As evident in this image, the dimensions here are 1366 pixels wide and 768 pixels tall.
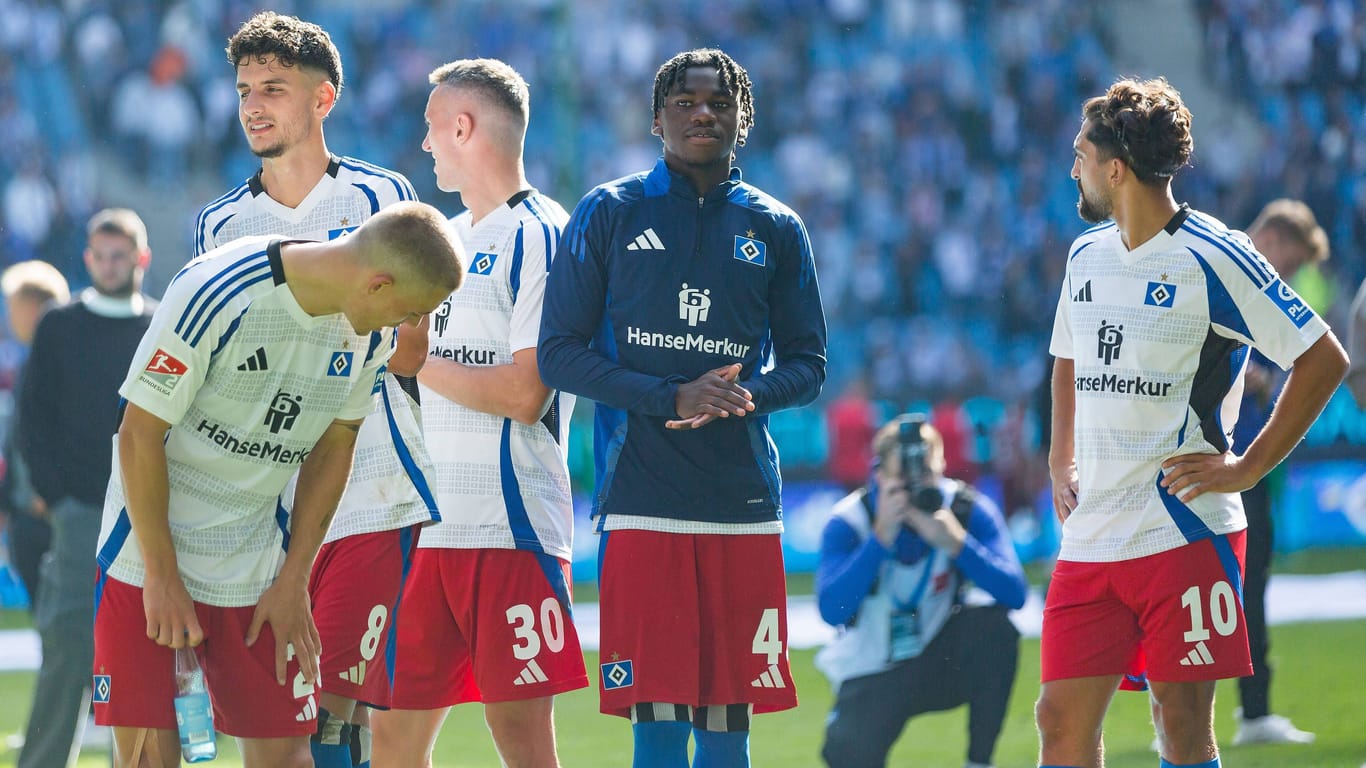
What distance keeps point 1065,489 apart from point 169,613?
2523 mm

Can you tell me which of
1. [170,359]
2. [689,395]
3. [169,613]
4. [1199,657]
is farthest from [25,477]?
[1199,657]

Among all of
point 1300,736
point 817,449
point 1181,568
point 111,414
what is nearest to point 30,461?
point 111,414

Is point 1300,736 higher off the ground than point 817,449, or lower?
lower

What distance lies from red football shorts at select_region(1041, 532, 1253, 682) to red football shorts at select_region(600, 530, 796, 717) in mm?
782

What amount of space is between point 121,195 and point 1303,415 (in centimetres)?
1628

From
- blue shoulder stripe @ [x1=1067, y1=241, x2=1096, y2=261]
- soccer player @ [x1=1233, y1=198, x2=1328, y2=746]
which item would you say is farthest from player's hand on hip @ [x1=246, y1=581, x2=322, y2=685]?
soccer player @ [x1=1233, y1=198, x2=1328, y2=746]

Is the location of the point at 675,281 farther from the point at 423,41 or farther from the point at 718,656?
the point at 423,41

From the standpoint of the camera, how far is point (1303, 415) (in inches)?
171

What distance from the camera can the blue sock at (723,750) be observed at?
418 centimetres

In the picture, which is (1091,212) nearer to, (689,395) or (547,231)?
(689,395)

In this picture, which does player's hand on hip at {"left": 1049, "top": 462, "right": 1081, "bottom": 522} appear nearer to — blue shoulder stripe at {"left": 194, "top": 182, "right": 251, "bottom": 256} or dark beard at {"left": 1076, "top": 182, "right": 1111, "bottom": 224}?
dark beard at {"left": 1076, "top": 182, "right": 1111, "bottom": 224}

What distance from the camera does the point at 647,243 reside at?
14.2 feet

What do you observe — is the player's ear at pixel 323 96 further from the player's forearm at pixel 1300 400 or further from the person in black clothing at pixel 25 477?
the person in black clothing at pixel 25 477

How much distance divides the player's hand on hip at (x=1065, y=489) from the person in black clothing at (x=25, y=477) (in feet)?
14.9
